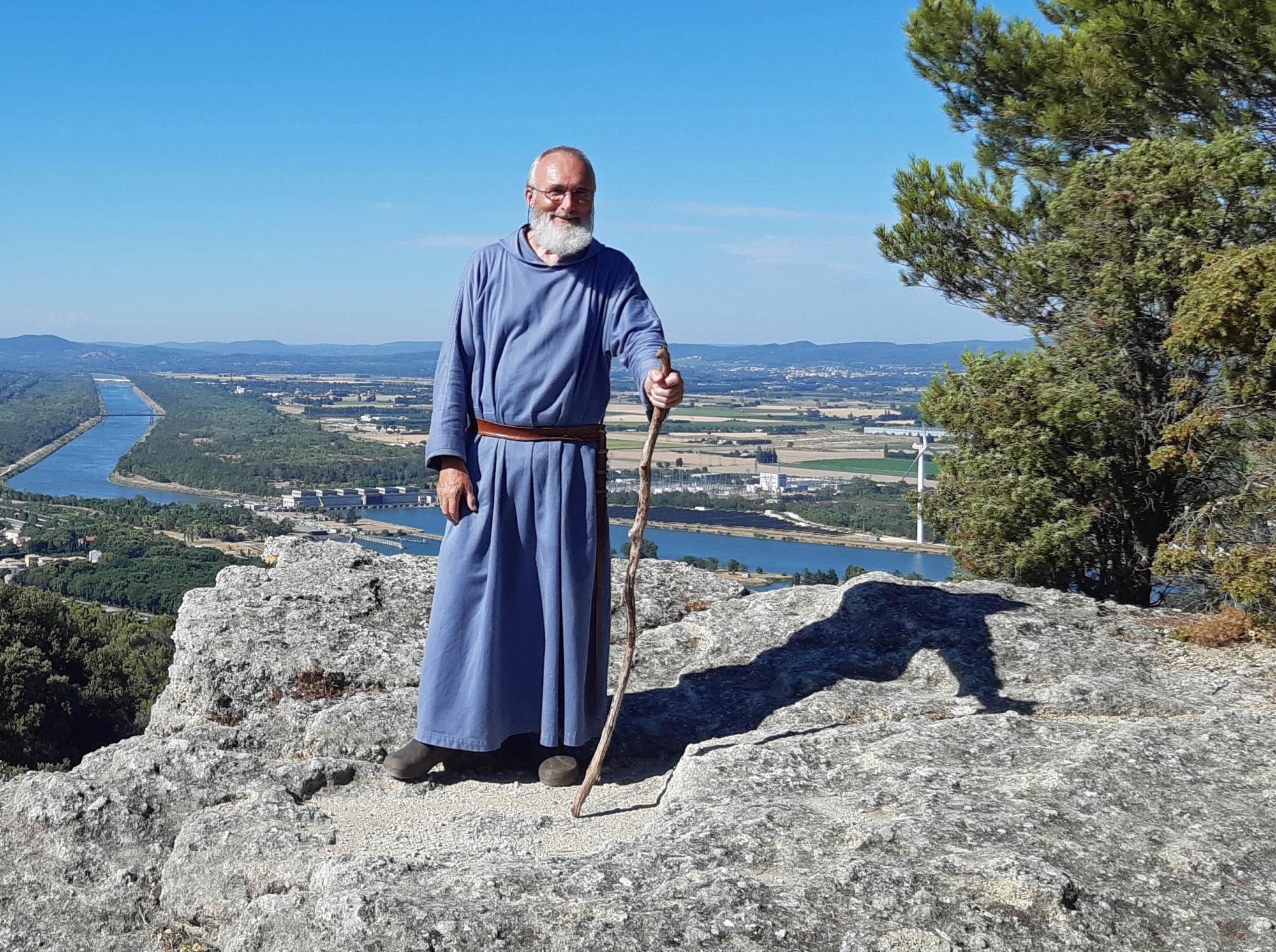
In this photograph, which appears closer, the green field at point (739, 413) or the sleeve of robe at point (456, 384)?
the sleeve of robe at point (456, 384)

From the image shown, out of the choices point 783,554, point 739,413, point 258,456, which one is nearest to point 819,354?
point 739,413

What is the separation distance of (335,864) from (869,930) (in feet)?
5.14

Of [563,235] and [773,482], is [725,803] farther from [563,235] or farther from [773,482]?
[773,482]

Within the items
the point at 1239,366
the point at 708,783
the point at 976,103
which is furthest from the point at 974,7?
the point at 708,783

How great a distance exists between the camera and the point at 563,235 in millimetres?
4535

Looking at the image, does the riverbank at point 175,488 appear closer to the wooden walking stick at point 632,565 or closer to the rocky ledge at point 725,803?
the rocky ledge at point 725,803

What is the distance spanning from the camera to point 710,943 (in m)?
2.95

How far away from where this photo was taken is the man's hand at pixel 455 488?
462cm

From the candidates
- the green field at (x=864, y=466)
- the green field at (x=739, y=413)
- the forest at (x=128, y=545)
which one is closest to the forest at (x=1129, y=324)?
the forest at (x=128, y=545)

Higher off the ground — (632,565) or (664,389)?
(664,389)

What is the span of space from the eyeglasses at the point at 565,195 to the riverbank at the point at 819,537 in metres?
15.0

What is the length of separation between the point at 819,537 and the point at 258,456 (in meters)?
52.1

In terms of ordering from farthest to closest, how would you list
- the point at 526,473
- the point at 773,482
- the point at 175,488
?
the point at 175,488 < the point at 773,482 < the point at 526,473

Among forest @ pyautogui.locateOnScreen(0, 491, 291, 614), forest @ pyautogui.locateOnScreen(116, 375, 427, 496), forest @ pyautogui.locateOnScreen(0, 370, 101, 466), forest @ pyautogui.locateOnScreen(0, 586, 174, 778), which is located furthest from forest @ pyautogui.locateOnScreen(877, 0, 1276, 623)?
forest @ pyautogui.locateOnScreen(0, 370, 101, 466)
